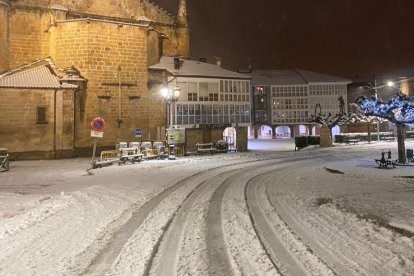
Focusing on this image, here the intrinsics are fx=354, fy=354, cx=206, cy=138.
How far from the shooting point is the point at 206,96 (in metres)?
35.1

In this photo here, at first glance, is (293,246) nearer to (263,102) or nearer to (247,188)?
(247,188)

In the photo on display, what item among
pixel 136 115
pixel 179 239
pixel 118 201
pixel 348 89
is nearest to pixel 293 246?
pixel 179 239

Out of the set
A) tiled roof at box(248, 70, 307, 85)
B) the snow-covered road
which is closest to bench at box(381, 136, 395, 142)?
tiled roof at box(248, 70, 307, 85)

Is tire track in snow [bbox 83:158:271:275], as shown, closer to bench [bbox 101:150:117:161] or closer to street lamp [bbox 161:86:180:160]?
street lamp [bbox 161:86:180:160]

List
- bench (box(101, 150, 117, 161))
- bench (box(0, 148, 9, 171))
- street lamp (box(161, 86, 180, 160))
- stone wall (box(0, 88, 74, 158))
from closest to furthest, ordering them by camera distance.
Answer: bench (box(0, 148, 9, 171)), bench (box(101, 150, 117, 161)), street lamp (box(161, 86, 180, 160)), stone wall (box(0, 88, 74, 158))

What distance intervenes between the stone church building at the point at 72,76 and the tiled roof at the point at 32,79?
0.23 feet

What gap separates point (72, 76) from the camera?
3028 centimetres

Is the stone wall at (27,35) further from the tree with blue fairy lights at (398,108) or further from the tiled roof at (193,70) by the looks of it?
the tree with blue fairy lights at (398,108)

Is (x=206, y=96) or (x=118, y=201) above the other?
(x=206, y=96)

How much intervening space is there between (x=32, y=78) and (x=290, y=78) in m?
45.8

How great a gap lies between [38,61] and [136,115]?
33.6 feet

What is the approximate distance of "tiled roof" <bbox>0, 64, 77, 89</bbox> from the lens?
2798cm

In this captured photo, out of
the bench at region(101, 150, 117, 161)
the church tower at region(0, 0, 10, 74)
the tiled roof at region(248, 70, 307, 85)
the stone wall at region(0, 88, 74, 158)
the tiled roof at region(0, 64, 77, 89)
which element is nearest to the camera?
the bench at region(101, 150, 117, 161)

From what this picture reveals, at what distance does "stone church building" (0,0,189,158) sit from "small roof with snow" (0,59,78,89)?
0.07m
